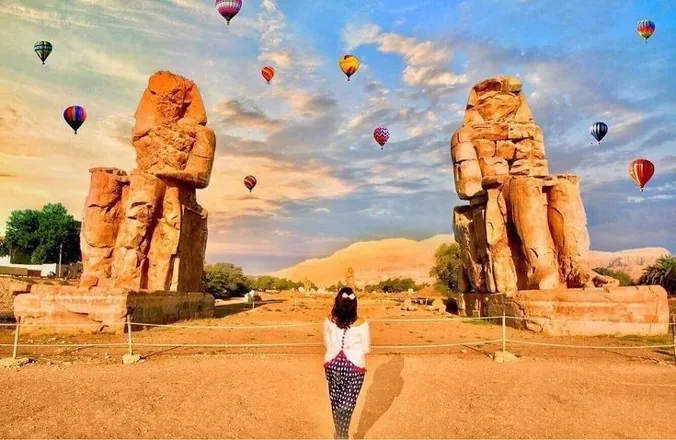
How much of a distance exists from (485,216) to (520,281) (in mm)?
1885

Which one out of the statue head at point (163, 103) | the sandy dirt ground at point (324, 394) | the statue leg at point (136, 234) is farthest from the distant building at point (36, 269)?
the sandy dirt ground at point (324, 394)

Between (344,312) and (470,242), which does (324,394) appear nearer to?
(344,312)

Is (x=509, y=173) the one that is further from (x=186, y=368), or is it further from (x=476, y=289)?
(x=186, y=368)

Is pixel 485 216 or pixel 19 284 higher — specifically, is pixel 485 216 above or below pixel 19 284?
above

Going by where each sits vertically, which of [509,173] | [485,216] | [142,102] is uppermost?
[142,102]

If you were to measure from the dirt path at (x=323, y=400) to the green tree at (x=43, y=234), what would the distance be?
→ 40411mm

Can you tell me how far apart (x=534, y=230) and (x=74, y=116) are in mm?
20875

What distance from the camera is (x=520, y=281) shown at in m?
12.9

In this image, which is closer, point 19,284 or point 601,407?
point 601,407

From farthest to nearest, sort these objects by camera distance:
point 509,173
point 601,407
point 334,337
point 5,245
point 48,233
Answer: point 5,245
point 48,233
point 509,173
point 601,407
point 334,337

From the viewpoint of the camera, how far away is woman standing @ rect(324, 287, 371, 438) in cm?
406

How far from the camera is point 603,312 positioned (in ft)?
34.2

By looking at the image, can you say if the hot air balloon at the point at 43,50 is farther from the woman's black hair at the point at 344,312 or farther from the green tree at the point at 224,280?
the woman's black hair at the point at 344,312

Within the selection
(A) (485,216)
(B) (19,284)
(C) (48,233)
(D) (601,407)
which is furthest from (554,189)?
(C) (48,233)
